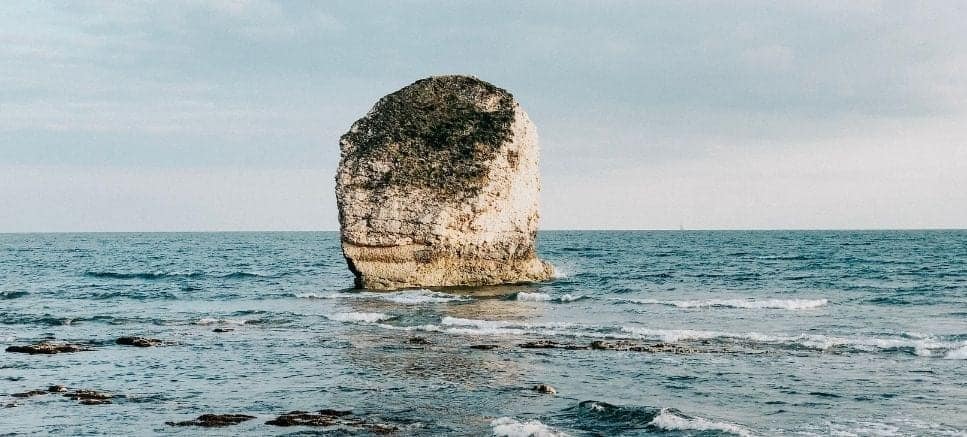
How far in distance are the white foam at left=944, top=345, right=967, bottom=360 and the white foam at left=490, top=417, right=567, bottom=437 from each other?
40.4 ft

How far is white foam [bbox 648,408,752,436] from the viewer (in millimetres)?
13242

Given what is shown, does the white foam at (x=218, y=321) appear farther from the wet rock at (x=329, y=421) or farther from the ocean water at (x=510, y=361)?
the wet rock at (x=329, y=421)

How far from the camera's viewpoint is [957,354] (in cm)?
2067

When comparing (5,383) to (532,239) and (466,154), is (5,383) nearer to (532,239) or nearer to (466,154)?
(466,154)

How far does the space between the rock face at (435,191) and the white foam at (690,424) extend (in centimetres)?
2642

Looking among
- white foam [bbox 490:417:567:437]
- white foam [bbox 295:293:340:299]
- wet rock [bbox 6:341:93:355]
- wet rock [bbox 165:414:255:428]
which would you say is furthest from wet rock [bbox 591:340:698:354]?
white foam [bbox 295:293:340:299]

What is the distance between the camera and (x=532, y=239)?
147 feet

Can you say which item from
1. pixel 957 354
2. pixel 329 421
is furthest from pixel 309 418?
pixel 957 354

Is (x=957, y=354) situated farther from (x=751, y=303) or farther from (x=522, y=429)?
(x=751, y=303)

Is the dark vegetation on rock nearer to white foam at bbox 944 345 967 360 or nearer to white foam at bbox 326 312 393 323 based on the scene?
white foam at bbox 326 312 393 323

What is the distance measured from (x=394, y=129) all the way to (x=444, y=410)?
93.2 feet

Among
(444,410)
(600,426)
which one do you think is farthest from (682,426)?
(444,410)

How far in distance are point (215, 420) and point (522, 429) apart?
504 centimetres

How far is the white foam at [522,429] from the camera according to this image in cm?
1295
